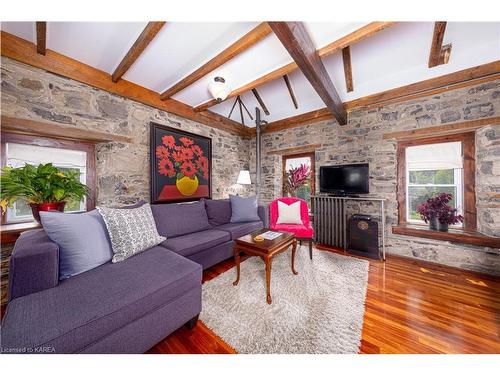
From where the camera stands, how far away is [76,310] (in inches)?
36.6

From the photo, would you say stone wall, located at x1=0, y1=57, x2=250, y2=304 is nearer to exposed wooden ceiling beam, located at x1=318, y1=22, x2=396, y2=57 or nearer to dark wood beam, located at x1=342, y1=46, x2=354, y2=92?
exposed wooden ceiling beam, located at x1=318, y1=22, x2=396, y2=57

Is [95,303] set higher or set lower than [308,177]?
lower

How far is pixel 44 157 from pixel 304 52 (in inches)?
120

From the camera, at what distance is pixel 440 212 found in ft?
8.30

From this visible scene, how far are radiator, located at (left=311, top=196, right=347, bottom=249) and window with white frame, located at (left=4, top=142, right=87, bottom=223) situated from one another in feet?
11.7

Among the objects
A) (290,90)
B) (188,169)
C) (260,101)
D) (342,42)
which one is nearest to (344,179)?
(290,90)

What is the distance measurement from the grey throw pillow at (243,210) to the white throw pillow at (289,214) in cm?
44

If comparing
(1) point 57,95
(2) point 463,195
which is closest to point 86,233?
(1) point 57,95

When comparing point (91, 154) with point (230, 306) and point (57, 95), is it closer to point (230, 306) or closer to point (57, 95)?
point (57, 95)

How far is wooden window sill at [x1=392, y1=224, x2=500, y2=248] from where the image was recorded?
87.8 inches

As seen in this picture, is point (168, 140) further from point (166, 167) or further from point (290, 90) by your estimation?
point (290, 90)

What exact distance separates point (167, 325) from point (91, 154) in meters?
2.31

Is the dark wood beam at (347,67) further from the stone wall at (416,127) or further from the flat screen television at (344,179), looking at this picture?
the flat screen television at (344,179)

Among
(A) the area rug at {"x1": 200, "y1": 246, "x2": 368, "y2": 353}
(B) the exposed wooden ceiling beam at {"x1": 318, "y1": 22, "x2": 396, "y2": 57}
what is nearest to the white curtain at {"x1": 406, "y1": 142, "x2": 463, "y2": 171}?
(A) the area rug at {"x1": 200, "y1": 246, "x2": 368, "y2": 353}
